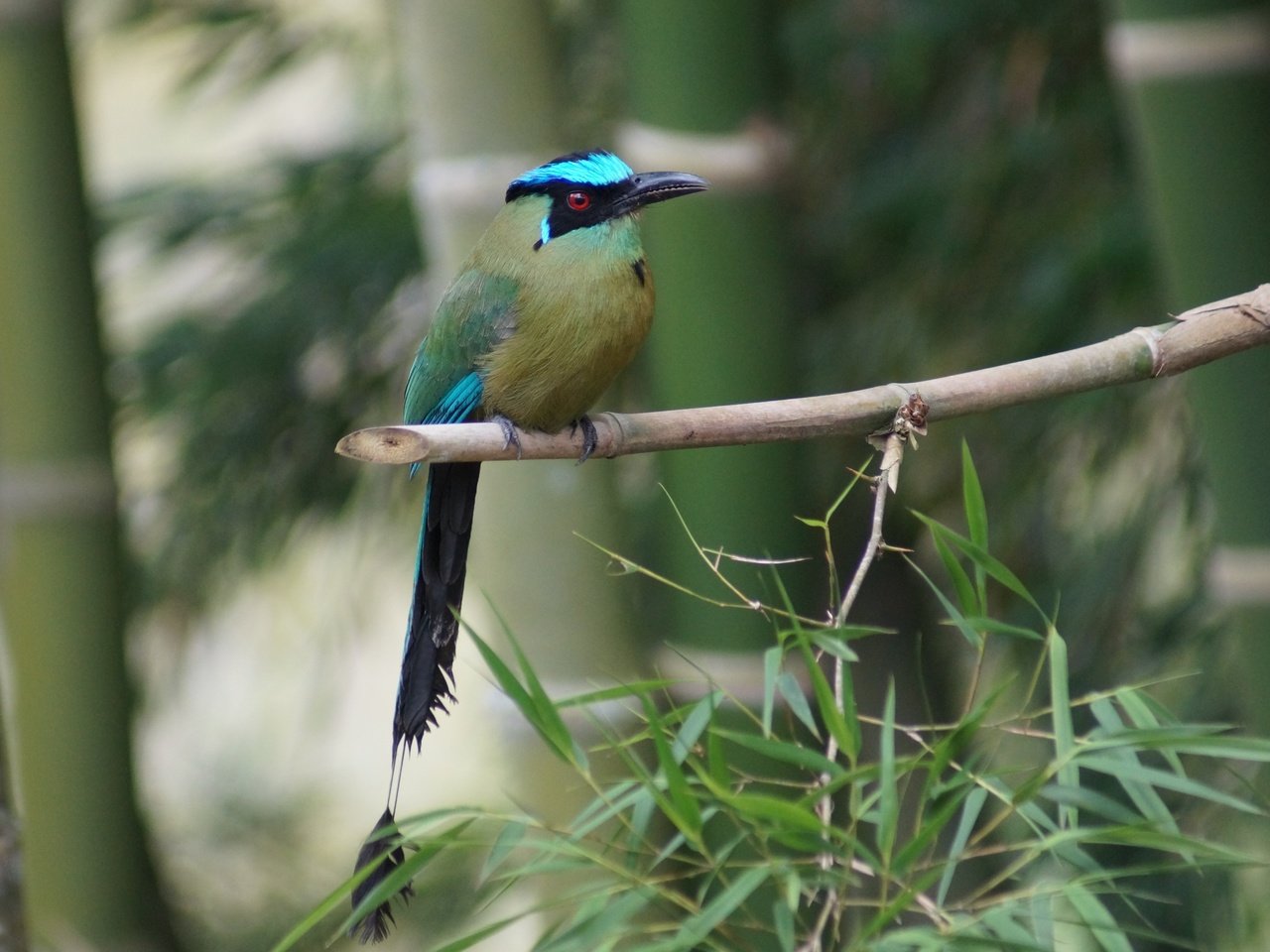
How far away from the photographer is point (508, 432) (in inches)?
63.3

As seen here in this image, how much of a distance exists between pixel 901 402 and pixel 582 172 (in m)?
0.70

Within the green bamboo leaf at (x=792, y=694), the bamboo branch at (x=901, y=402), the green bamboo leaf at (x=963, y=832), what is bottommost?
the green bamboo leaf at (x=963, y=832)

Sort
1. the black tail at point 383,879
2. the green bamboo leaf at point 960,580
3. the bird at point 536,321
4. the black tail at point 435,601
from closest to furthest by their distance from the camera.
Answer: the green bamboo leaf at point 960,580 < the black tail at point 383,879 < the black tail at point 435,601 < the bird at point 536,321

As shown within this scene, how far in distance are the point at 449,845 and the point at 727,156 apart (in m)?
1.39

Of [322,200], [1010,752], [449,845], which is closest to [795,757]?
[449,845]

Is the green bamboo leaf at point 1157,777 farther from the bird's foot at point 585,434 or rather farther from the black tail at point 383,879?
the bird's foot at point 585,434

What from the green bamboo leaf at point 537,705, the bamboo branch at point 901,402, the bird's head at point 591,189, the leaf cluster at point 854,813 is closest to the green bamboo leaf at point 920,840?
the leaf cluster at point 854,813

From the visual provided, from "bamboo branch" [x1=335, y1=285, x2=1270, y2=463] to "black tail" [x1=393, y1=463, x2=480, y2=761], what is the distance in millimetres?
222

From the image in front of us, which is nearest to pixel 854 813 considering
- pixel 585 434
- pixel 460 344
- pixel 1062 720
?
pixel 1062 720

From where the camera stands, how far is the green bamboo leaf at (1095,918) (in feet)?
3.56

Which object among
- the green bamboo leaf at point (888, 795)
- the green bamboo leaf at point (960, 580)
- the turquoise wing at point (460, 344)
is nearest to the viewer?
the green bamboo leaf at point (888, 795)

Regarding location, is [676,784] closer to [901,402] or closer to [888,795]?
[888,795]

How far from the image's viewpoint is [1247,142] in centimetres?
194

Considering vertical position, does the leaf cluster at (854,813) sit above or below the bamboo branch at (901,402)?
below
